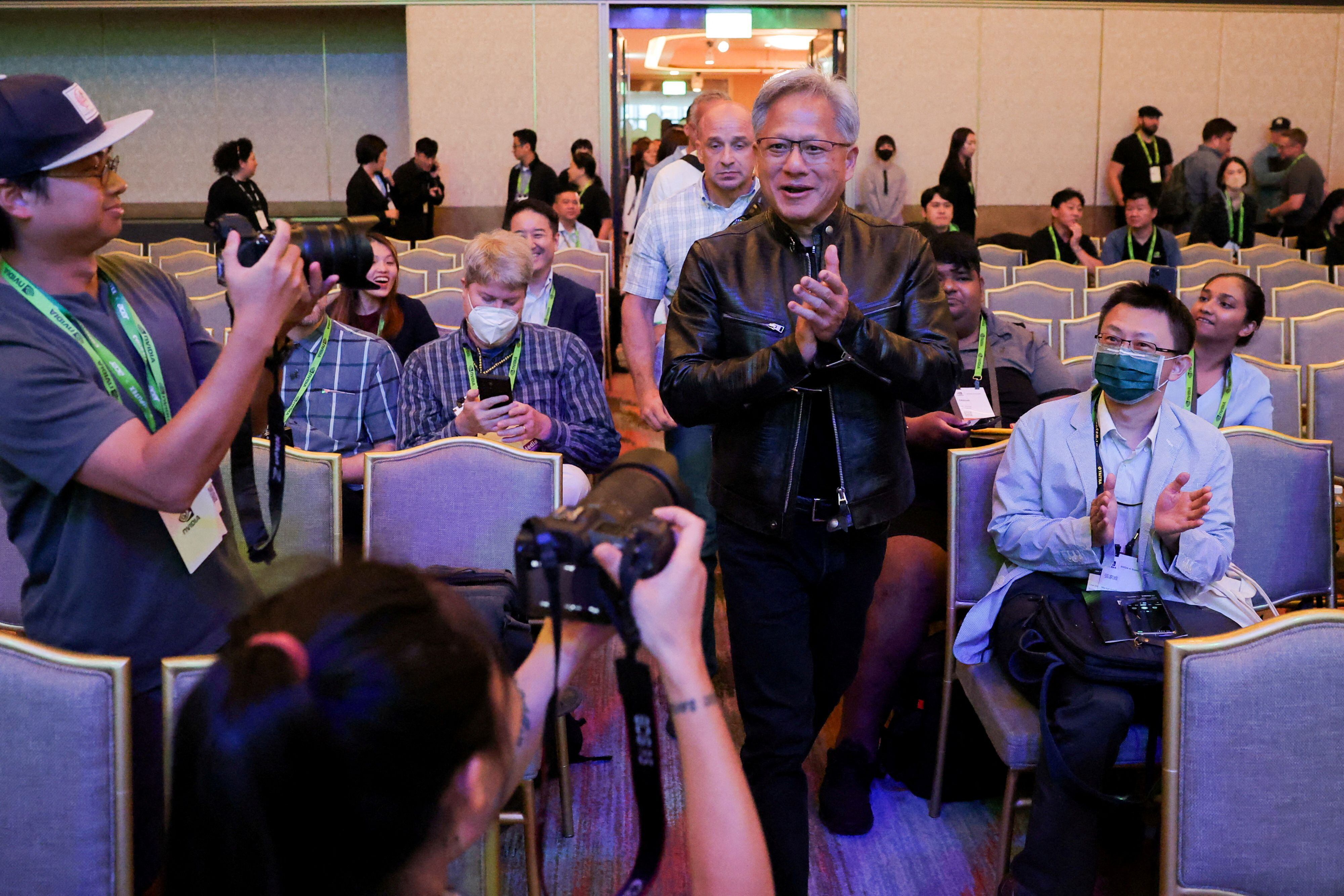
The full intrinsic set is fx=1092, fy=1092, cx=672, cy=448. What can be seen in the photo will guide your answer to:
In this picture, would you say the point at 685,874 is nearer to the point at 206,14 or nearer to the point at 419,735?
the point at 419,735

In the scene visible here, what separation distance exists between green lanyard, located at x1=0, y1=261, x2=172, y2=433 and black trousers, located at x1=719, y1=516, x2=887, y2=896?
0.97 m

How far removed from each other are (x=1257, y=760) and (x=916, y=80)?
9969 millimetres

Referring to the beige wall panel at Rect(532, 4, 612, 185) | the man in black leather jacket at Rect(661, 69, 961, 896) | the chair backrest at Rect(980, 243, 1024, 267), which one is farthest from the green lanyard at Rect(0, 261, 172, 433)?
the beige wall panel at Rect(532, 4, 612, 185)

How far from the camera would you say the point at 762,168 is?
1.94 metres

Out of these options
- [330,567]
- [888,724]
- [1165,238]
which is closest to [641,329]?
[888,724]

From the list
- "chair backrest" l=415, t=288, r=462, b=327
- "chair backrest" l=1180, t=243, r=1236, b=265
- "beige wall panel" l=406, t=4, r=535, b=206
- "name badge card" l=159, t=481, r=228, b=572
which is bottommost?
"name badge card" l=159, t=481, r=228, b=572

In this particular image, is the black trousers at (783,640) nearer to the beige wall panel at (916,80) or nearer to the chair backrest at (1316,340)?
the chair backrest at (1316,340)

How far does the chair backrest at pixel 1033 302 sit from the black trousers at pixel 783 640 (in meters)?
3.85

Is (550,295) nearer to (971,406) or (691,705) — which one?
(971,406)

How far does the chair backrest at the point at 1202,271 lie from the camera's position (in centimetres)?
641

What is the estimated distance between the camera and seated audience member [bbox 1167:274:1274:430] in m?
3.11

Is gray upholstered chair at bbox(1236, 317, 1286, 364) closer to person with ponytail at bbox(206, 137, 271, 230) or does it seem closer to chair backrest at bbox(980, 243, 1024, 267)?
chair backrest at bbox(980, 243, 1024, 267)

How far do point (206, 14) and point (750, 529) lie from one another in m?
11.6

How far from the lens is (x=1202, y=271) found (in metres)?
6.51
